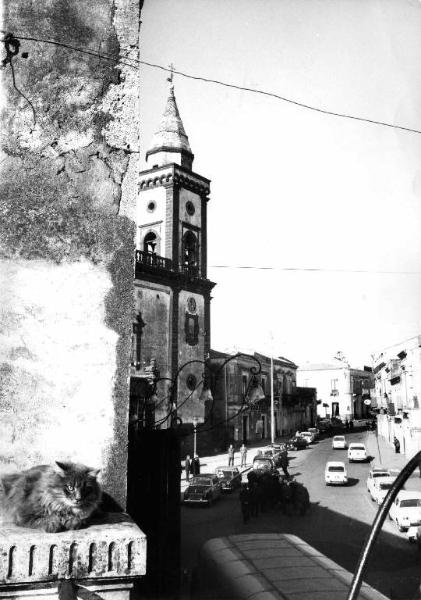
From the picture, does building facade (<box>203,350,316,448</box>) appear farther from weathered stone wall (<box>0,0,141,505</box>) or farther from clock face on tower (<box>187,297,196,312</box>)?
weathered stone wall (<box>0,0,141,505</box>)

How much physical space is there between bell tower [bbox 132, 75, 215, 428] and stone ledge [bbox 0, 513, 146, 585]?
91.4 ft

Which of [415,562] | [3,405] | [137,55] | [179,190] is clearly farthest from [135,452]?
[179,190]

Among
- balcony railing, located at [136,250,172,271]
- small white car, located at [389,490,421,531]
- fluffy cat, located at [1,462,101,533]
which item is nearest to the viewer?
fluffy cat, located at [1,462,101,533]

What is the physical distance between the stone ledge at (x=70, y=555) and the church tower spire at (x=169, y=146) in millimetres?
33607

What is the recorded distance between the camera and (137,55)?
2256 millimetres

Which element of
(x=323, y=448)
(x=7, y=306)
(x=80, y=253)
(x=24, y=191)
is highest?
(x=24, y=191)

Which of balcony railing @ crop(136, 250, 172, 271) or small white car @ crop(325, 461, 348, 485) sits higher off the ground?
balcony railing @ crop(136, 250, 172, 271)

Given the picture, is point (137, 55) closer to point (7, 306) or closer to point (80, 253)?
point (80, 253)

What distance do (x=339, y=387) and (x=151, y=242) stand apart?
158 ft

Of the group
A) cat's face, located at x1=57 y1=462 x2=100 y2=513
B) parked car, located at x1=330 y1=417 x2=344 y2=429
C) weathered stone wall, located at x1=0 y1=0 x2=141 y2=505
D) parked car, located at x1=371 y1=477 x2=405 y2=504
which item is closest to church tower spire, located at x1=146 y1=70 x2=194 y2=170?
parked car, located at x1=371 y1=477 x2=405 y2=504

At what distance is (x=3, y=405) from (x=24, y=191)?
83cm

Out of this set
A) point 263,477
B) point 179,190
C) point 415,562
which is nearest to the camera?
point 415,562

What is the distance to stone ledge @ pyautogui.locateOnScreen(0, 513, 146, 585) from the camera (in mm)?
1529

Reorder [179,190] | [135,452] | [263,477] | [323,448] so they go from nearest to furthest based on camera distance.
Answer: [135,452] → [263,477] → [179,190] → [323,448]
